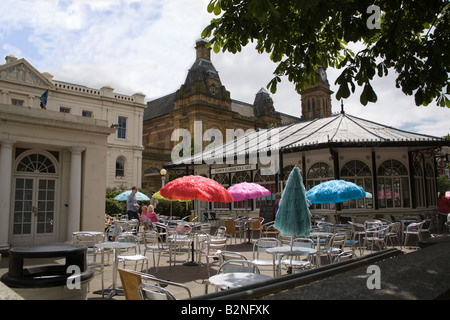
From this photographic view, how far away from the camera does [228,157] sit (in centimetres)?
1923

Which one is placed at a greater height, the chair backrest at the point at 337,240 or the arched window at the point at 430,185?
the arched window at the point at 430,185

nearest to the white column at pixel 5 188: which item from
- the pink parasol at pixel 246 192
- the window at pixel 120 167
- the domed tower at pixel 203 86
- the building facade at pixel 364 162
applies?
the pink parasol at pixel 246 192

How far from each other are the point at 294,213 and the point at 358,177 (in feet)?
34.7

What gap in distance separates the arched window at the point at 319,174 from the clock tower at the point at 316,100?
4940cm

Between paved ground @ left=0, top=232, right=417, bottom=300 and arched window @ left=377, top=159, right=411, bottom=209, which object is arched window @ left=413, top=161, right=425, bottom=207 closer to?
arched window @ left=377, top=159, right=411, bottom=209

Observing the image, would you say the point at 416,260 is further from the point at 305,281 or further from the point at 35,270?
the point at 35,270

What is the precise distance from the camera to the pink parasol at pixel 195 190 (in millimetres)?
9172

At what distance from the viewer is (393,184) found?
16.0 m

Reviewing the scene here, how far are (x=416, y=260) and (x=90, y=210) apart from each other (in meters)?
10.2

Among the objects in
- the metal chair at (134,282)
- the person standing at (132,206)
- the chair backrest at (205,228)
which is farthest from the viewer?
the person standing at (132,206)

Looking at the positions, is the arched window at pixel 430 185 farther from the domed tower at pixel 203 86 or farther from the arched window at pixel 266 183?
the domed tower at pixel 203 86

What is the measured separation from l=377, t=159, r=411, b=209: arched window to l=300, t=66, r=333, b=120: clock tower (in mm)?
49513

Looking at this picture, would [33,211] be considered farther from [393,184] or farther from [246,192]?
[393,184]

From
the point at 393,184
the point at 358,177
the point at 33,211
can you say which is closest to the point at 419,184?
the point at 393,184
